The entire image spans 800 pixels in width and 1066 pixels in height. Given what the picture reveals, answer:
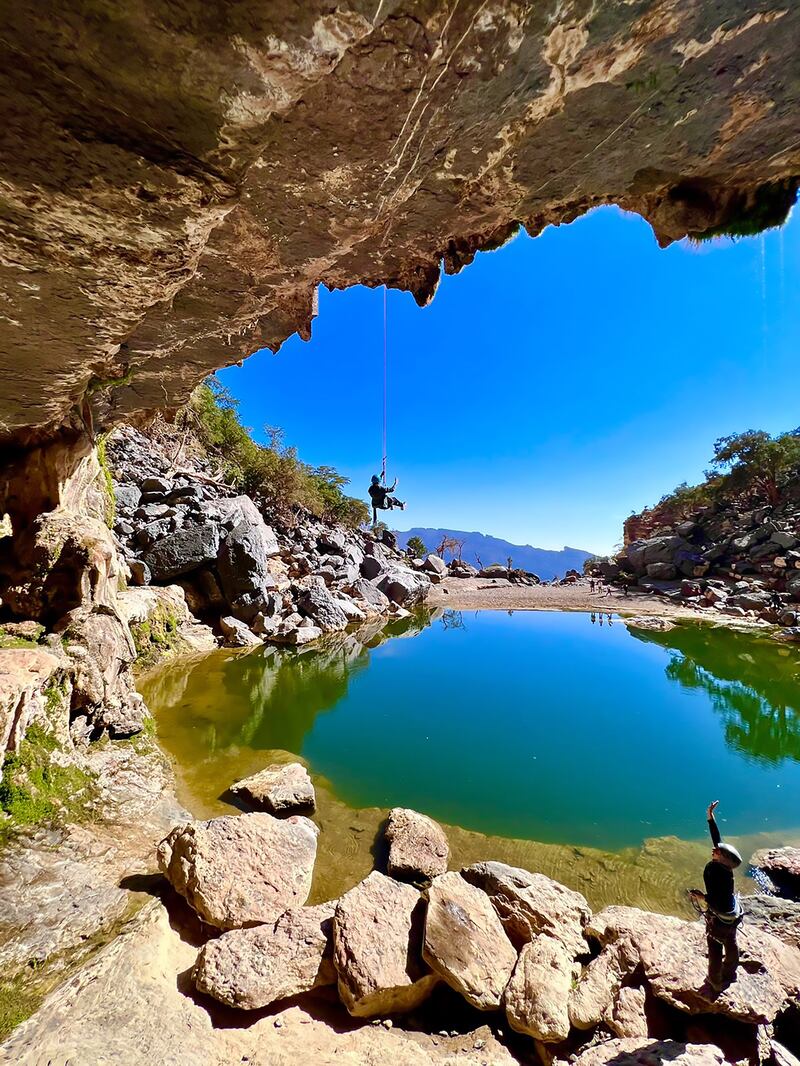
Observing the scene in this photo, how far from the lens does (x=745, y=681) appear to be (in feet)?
40.6

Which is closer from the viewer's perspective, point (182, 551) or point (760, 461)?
point (182, 551)

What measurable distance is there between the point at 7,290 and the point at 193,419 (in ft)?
77.3

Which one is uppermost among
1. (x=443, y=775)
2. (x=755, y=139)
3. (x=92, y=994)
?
(x=755, y=139)

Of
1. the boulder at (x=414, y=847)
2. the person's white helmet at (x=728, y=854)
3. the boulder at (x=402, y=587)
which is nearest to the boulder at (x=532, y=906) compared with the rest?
the boulder at (x=414, y=847)

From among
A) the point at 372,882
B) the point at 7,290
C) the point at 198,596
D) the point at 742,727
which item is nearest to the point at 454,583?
the point at 198,596

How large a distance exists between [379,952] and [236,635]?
1213cm

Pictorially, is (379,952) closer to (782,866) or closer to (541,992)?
(541,992)

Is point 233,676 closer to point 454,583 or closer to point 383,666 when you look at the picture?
point 383,666

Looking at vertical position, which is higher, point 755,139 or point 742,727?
point 755,139

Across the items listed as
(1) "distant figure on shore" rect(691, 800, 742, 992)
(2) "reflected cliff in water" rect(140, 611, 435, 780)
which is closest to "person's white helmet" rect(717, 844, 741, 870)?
(1) "distant figure on shore" rect(691, 800, 742, 992)

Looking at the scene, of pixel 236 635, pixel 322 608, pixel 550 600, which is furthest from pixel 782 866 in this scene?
pixel 550 600

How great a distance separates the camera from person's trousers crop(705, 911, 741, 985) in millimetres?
2873

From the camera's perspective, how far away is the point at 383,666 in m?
13.5

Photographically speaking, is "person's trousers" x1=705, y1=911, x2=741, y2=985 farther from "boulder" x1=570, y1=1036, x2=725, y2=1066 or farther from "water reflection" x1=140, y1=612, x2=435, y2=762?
"water reflection" x1=140, y1=612, x2=435, y2=762
